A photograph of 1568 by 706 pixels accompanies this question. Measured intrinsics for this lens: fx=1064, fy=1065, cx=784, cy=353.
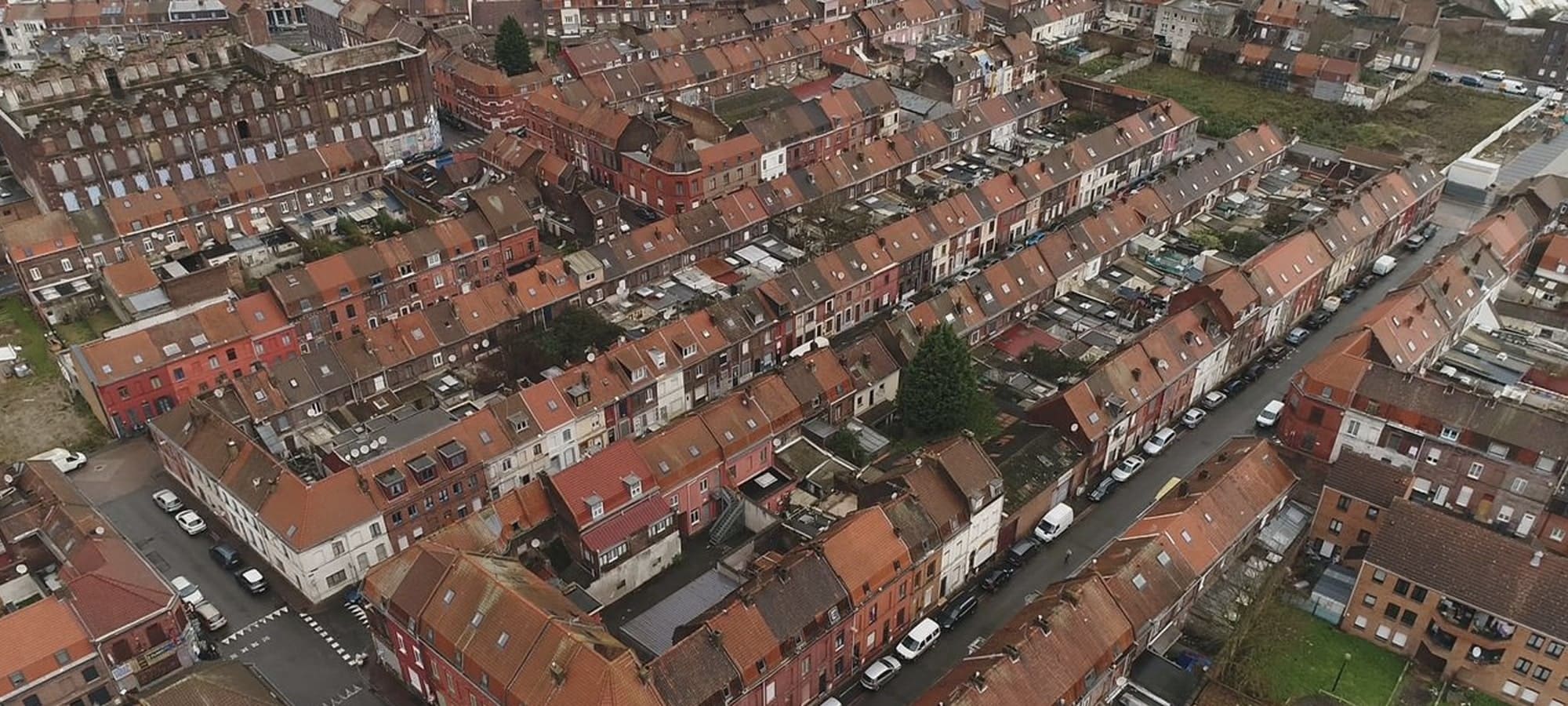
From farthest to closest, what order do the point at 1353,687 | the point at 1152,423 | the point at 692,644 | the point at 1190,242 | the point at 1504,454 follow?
1. the point at 1190,242
2. the point at 1152,423
3. the point at 1504,454
4. the point at 1353,687
5. the point at 692,644

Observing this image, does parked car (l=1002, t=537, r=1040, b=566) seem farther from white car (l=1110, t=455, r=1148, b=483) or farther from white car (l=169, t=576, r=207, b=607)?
white car (l=169, t=576, r=207, b=607)

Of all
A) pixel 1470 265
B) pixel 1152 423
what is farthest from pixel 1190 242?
pixel 1152 423

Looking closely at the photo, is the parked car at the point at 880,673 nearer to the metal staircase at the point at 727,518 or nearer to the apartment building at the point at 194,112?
the metal staircase at the point at 727,518

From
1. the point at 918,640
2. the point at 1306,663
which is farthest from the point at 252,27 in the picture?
the point at 1306,663

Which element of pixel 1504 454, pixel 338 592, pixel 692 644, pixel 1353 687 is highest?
pixel 1504 454

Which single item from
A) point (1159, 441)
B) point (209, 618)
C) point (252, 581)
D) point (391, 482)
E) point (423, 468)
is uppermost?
point (423, 468)

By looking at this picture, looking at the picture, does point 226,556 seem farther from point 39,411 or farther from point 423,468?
point 39,411

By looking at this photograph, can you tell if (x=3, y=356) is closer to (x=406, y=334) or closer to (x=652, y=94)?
(x=406, y=334)
